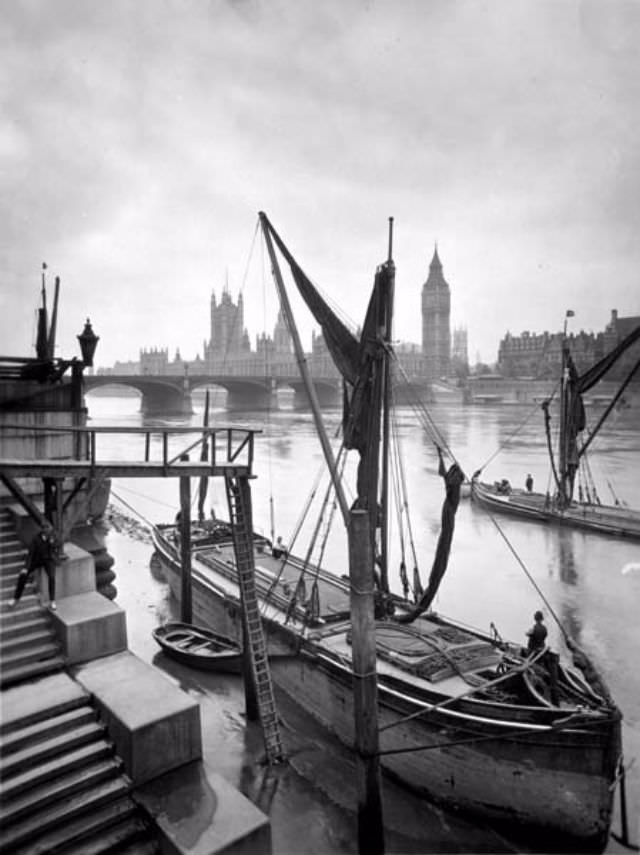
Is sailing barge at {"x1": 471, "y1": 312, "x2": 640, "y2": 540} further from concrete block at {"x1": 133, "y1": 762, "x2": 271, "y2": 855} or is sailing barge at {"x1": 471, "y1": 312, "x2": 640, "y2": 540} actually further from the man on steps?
concrete block at {"x1": 133, "y1": 762, "x2": 271, "y2": 855}

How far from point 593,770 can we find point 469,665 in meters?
2.63

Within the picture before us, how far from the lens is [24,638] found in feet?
31.4

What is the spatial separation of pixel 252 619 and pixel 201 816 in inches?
166

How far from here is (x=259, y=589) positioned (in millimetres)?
15656

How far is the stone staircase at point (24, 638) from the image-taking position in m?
9.09

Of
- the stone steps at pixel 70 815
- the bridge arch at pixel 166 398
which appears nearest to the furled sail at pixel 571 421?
the stone steps at pixel 70 815

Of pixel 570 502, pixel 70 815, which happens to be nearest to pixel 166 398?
pixel 570 502

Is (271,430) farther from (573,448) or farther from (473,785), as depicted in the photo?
(473,785)

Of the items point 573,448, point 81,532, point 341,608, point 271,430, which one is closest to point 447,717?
point 341,608

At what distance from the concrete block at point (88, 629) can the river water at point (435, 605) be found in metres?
3.34

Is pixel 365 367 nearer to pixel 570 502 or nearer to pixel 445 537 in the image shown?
pixel 445 537

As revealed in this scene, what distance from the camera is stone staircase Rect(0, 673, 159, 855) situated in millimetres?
7004

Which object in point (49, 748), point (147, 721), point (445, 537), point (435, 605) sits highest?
point (445, 537)

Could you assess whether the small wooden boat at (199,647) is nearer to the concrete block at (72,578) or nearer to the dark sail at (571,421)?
the concrete block at (72,578)
